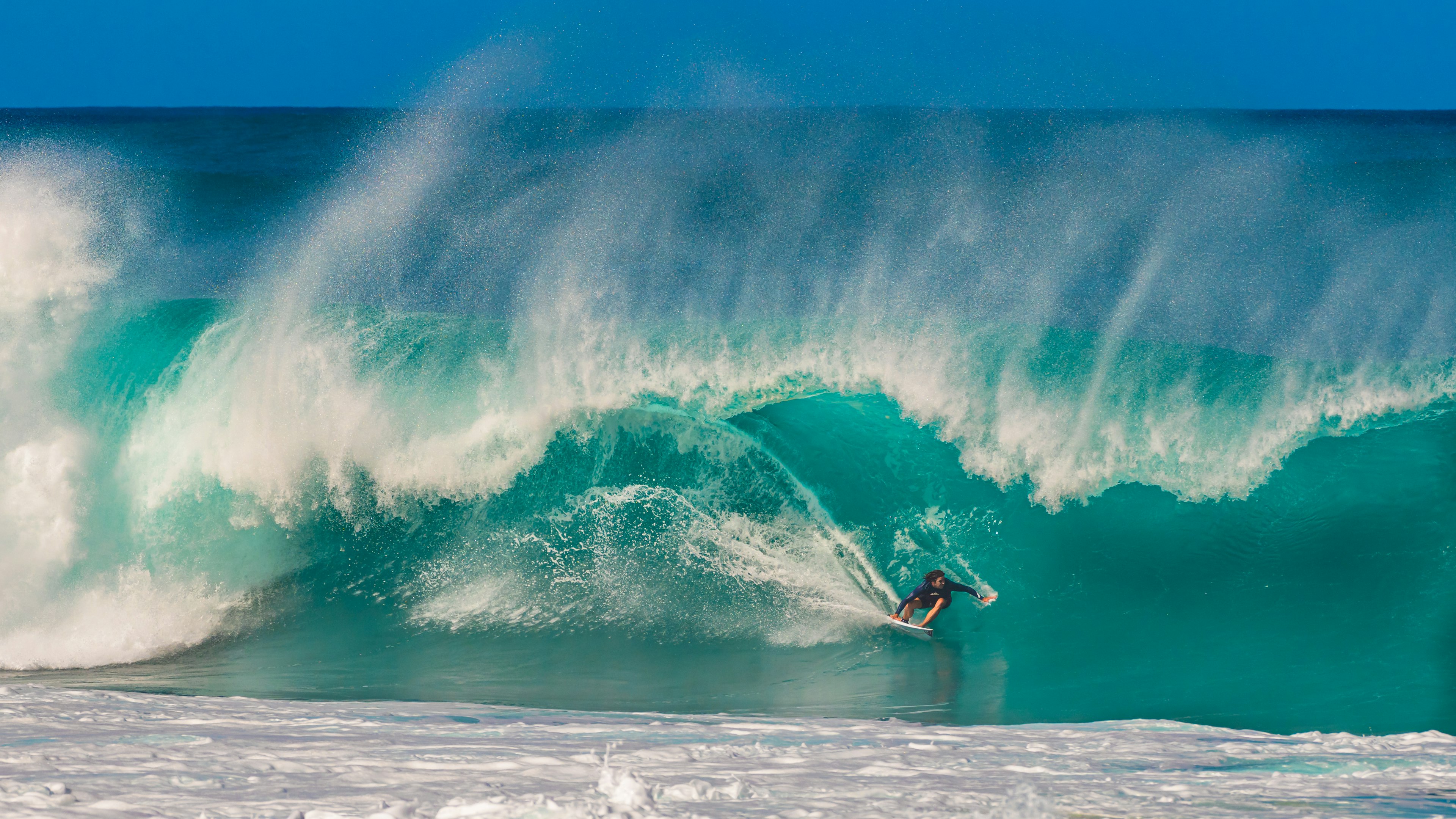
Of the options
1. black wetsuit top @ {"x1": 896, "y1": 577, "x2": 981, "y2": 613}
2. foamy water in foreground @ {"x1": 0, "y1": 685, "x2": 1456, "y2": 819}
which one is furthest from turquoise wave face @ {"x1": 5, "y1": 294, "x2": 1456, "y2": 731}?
foamy water in foreground @ {"x1": 0, "y1": 685, "x2": 1456, "y2": 819}

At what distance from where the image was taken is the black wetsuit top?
761cm

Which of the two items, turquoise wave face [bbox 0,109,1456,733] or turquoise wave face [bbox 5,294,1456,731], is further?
turquoise wave face [bbox 0,109,1456,733]

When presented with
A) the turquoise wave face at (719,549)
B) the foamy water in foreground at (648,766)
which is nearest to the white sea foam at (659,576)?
the turquoise wave face at (719,549)

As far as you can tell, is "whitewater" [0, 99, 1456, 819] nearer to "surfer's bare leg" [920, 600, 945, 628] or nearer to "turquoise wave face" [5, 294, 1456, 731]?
"turquoise wave face" [5, 294, 1456, 731]

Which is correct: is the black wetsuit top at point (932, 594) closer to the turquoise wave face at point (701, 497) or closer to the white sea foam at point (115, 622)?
the turquoise wave face at point (701, 497)

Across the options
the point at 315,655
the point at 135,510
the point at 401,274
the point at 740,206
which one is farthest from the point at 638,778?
the point at 740,206

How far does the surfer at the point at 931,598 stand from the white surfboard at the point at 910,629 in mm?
25

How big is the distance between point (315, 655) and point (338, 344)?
3533mm

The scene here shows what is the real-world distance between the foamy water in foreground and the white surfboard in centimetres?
182

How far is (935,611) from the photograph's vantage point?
763 cm

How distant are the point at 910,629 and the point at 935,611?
9.1 inches

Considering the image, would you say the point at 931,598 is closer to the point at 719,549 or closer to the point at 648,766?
the point at 719,549

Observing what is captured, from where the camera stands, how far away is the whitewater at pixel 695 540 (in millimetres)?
4359

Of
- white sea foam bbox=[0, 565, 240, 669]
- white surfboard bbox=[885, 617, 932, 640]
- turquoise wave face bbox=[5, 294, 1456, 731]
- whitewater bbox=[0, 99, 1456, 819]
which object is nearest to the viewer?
whitewater bbox=[0, 99, 1456, 819]
